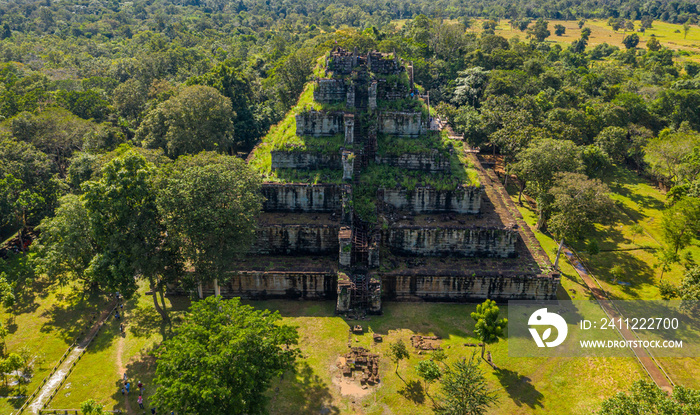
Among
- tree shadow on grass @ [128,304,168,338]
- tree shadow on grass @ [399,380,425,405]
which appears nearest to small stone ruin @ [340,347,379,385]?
tree shadow on grass @ [399,380,425,405]

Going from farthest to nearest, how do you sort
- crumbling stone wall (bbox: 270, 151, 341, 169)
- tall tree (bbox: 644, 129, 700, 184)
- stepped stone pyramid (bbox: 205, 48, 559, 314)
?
tall tree (bbox: 644, 129, 700, 184) → crumbling stone wall (bbox: 270, 151, 341, 169) → stepped stone pyramid (bbox: 205, 48, 559, 314)

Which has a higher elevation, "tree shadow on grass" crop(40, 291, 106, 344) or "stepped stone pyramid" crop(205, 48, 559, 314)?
"stepped stone pyramid" crop(205, 48, 559, 314)

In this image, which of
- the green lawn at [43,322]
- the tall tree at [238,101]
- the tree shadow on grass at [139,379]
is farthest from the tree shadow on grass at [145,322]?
the tall tree at [238,101]

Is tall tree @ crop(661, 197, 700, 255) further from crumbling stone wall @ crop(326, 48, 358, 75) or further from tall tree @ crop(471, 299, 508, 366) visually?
crumbling stone wall @ crop(326, 48, 358, 75)

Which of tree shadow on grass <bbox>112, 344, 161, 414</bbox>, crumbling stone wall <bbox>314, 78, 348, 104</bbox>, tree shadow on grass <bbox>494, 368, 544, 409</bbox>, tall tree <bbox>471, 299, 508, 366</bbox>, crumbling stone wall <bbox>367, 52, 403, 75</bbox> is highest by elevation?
crumbling stone wall <bbox>367, 52, 403, 75</bbox>

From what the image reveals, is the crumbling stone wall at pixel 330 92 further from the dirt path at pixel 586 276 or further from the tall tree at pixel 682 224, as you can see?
the tall tree at pixel 682 224

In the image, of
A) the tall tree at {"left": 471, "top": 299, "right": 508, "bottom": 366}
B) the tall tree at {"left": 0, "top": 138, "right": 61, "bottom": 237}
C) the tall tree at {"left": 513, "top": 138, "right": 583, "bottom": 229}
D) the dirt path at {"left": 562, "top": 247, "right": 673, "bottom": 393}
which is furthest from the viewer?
the tall tree at {"left": 513, "top": 138, "right": 583, "bottom": 229}

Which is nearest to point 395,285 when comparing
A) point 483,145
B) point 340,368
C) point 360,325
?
point 360,325

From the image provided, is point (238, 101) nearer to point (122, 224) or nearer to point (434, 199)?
point (434, 199)
